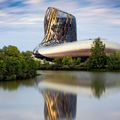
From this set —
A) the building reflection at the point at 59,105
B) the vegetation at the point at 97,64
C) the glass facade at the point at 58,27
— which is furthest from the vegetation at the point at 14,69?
the glass facade at the point at 58,27

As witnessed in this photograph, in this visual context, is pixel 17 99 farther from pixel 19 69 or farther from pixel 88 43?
pixel 88 43

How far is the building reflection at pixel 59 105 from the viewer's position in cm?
1060

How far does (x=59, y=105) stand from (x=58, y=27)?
132 ft

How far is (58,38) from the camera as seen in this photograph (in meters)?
53.0

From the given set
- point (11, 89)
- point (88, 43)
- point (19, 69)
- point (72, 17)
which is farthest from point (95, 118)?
point (72, 17)

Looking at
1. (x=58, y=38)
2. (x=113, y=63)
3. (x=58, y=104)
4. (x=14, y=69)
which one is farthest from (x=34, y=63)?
(x=58, y=38)

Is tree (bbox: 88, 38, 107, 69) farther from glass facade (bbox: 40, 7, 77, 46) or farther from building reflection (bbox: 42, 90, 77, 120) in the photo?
building reflection (bbox: 42, 90, 77, 120)

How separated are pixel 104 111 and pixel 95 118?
114cm

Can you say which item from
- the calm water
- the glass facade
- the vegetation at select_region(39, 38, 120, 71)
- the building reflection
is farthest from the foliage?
the building reflection

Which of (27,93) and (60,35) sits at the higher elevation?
(60,35)

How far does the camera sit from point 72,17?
53.5m

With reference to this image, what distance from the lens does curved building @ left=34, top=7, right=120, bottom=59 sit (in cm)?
4922

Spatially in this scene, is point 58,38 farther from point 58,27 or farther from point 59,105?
point 59,105

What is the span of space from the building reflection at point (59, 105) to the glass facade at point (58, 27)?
3573 centimetres
